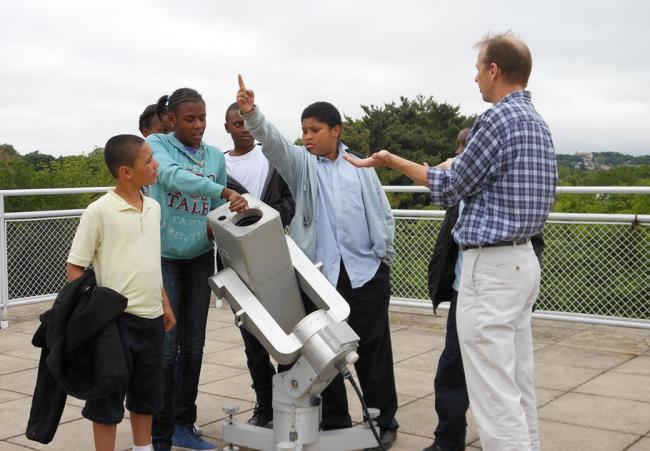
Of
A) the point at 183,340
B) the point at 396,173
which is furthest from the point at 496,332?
the point at 396,173

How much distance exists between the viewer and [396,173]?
86.9ft

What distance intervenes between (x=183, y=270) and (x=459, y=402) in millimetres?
1504

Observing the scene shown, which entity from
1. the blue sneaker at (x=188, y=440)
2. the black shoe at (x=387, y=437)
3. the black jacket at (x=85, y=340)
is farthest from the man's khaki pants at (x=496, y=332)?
the blue sneaker at (x=188, y=440)

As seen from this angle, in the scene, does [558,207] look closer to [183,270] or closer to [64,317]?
[183,270]

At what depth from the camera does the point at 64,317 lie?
340 cm

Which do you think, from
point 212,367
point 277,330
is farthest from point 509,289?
point 212,367

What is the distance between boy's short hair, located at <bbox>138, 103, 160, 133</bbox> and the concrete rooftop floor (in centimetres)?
170

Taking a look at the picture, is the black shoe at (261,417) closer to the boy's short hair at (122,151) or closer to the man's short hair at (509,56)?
the boy's short hair at (122,151)

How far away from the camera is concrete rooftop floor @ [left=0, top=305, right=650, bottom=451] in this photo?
454 cm

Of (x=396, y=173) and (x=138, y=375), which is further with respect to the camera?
(x=396, y=173)

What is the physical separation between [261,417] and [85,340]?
4.94 feet

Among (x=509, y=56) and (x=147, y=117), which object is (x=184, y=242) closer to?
(x=147, y=117)

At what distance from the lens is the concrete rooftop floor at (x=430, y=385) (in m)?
4.54

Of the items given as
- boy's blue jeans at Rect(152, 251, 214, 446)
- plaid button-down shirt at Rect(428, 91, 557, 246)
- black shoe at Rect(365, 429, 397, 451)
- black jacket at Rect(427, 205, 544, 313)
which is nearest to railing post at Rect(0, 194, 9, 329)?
boy's blue jeans at Rect(152, 251, 214, 446)
